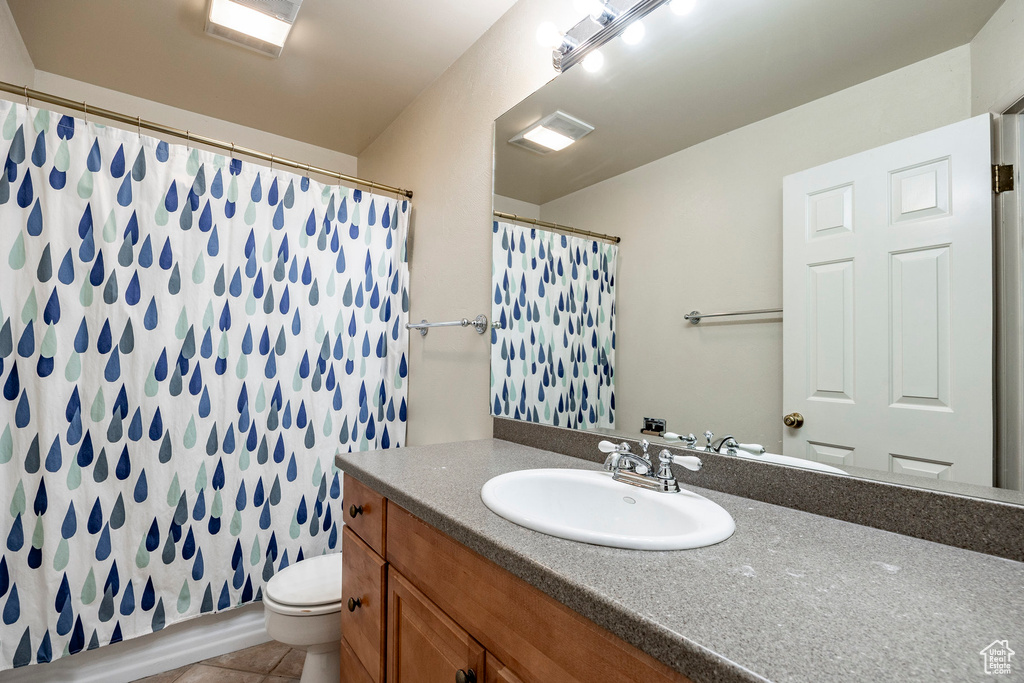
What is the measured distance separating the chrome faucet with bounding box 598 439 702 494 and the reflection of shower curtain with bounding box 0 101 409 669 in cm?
139

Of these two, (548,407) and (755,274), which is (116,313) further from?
(755,274)

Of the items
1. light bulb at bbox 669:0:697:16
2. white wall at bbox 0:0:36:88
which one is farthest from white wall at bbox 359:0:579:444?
white wall at bbox 0:0:36:88

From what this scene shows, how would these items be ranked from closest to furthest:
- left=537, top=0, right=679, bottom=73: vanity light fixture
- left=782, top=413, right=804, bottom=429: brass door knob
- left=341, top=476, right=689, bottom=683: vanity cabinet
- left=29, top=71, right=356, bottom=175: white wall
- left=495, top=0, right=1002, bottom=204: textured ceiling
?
left=341, top=476, right=689, bottom=683: vanity cabinet
left=495, top=0, right=1002, bottom=204: textured ceiling
left=782, top=413, right=804, bottom=429: brass door knob
left=537, top=0, right=679, bottom=73: vanity light fixture
left=29, top=71, right=356, bottom=175: white wall

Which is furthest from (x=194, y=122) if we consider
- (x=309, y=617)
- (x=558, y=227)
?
(x=309, y=617)

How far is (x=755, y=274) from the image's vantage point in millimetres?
1028

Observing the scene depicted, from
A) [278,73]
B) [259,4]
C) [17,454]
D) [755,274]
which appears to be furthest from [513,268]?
[17,454]

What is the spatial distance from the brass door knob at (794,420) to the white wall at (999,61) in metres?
0.57

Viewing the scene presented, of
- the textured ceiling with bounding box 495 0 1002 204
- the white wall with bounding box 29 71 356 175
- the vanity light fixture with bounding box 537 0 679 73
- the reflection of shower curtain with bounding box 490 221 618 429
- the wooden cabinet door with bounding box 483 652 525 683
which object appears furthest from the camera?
the white wall with bounding box 29 71 356 175

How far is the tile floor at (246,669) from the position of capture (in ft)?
5.64

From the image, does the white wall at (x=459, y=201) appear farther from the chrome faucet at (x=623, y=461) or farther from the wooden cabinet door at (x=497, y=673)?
the wooden cabinet door at (x=497, y=673)

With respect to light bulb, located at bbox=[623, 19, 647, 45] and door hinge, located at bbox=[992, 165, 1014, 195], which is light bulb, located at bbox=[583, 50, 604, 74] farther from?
door hinge, located at bbox=[992, 165, 1014, 195]

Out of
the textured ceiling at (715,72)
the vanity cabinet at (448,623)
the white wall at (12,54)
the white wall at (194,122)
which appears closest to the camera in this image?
Answer: the vanity cabinet at (448,623)

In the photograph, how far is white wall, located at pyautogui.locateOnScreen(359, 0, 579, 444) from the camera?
1694 mm

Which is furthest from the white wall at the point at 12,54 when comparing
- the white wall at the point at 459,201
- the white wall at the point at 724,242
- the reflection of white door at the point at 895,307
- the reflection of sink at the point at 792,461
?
the reflection of sink at the point at 792,461
